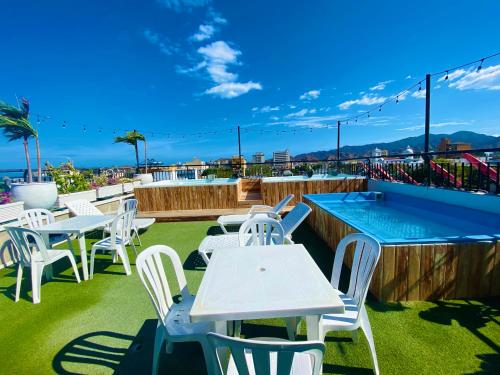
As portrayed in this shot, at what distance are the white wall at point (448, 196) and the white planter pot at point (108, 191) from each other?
6727 mm

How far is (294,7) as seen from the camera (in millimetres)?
7574

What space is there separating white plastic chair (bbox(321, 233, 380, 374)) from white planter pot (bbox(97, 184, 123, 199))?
18.5 ft

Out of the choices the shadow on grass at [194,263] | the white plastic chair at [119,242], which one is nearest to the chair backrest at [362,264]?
the shadow on grass at [194,263]

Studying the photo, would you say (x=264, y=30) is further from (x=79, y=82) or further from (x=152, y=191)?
(x=79, y=82)

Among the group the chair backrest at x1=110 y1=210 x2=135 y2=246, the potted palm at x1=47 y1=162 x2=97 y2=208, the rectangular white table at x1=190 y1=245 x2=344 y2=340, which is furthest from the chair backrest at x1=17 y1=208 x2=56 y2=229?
the rectangular white table at x1=190 y1=245 x2=344 y2=340

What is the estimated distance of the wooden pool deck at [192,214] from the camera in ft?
18.3

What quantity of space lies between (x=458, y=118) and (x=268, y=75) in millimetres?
12641

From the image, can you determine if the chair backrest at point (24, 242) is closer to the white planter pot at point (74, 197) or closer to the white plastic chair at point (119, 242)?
the white plastic chair at point (119, 242)

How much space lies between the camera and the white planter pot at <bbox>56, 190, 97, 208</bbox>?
456 centimetres

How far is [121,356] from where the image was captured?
171 centimetres

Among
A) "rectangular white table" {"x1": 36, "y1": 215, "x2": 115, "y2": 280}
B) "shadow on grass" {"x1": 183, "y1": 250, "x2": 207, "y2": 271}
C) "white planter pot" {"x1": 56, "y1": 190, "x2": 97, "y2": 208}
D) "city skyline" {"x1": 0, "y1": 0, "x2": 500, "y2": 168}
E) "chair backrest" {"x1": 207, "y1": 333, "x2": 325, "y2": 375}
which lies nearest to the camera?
"chair backrest" {"x1": 207, "y1": 333, "x2": 325, "y2": 375}

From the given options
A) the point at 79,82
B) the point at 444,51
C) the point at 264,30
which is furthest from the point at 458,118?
the point at 79,82

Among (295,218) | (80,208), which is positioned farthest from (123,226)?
(295,218)

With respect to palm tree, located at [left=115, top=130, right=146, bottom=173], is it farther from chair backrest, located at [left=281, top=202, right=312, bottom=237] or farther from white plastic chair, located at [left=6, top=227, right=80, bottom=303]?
A: chair backrest, located at [left=281, top=202, right=312, bottom=237]
